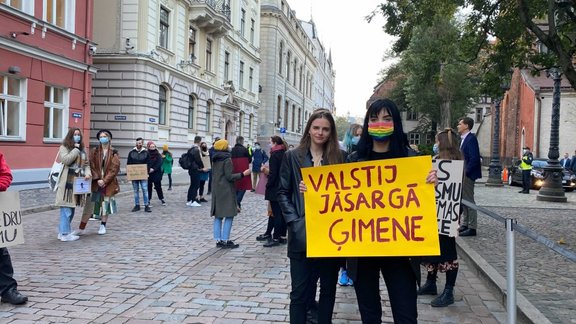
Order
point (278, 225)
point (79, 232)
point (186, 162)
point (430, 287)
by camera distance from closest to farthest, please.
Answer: point (430, 287) → point (278, 225) → point (79, 232) → point (186, 162)

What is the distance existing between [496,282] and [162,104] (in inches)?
876

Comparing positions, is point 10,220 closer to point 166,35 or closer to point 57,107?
point 57,107

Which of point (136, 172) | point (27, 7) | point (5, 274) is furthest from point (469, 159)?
point (27, 7)

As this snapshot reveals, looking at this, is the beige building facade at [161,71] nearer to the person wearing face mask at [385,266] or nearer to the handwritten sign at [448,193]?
the handwritten sign at [448,193]

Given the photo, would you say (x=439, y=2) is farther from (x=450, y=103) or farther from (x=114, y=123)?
(x=450, y=103)

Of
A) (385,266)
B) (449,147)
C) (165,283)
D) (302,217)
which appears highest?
(449,147)

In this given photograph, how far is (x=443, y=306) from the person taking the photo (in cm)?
516

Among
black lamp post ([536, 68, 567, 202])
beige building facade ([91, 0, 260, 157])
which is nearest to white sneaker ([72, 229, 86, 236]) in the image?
black lamp post ([536, 68, 567, 202])

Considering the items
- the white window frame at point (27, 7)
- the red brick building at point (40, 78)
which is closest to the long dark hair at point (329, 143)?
the red brick building at point (40, 78)

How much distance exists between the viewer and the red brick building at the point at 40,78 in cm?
1467

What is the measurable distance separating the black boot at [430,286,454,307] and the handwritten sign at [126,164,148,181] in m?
8.81

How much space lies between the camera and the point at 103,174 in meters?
8.72

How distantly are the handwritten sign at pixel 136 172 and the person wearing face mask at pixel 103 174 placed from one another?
121 inches

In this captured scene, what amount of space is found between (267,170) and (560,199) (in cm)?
1292
